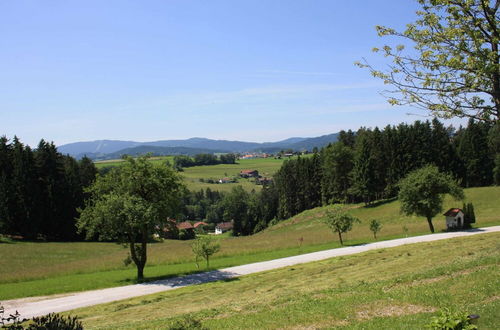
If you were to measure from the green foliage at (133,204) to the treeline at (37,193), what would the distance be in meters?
36.3

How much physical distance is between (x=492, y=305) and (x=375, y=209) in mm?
63385

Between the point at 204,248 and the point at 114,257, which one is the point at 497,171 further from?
the point at 114,257

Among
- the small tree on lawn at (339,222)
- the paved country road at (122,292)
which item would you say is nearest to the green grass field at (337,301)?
the paved country road at (122,292)

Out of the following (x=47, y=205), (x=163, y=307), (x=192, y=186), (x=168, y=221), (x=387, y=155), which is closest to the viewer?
(x=163, y=307)

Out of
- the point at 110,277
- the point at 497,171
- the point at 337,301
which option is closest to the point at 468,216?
the point at 497,171

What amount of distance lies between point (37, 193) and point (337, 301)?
205 feet

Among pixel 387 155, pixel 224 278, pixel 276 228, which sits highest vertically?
pixel 387 155

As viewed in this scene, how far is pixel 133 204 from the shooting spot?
30172 millimetres

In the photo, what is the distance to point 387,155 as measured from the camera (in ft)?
266

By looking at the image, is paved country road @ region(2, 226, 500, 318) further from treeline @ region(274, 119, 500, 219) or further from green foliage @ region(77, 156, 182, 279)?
treeline @ region(274, 119, 500, 219)

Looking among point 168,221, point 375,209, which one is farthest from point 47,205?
point 375,209

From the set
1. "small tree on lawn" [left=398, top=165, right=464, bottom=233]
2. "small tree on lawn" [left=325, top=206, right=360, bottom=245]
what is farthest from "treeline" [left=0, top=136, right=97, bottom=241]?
"small tree on lawn" [left=398, top=165, right=464, bottom=233]

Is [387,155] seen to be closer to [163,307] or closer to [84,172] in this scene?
[84,172]

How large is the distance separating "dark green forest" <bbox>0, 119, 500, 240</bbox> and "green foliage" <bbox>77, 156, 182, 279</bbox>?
99.3ft
